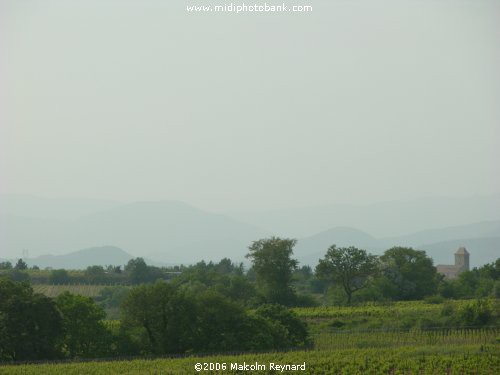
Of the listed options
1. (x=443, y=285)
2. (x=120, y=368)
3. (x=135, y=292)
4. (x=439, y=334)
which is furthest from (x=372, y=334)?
(x=443, y=285)

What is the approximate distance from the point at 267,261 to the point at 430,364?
124 ft

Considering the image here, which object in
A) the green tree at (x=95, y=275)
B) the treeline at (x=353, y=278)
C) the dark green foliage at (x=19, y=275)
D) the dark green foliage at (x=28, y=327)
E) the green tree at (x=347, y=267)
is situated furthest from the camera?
the green tree at (x=95, y=275)

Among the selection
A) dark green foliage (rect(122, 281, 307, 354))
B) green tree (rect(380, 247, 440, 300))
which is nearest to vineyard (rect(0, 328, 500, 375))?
dark green foliage (rect(122, 281, 307, 354))

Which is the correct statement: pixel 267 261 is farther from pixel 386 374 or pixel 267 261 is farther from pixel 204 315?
pixel 386 374

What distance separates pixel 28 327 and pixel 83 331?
3304mm

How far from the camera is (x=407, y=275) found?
272 ft

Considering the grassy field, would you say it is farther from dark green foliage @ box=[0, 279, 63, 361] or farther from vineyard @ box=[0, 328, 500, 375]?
dark green foliage @ box=[0, 279, 63, 361]

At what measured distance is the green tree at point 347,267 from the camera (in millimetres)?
80375

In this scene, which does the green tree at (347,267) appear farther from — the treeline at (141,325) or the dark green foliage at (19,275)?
the dark green foliage at (19,275)

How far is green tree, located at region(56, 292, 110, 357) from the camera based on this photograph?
45688mm

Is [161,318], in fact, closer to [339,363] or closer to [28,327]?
[28,327]

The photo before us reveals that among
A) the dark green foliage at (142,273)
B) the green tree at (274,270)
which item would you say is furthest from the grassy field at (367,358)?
the dark green foliage at (142,273)

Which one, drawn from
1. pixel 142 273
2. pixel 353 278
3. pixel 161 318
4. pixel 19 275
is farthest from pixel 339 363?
pixel 142 273

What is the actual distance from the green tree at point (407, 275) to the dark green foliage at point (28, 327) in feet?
137
